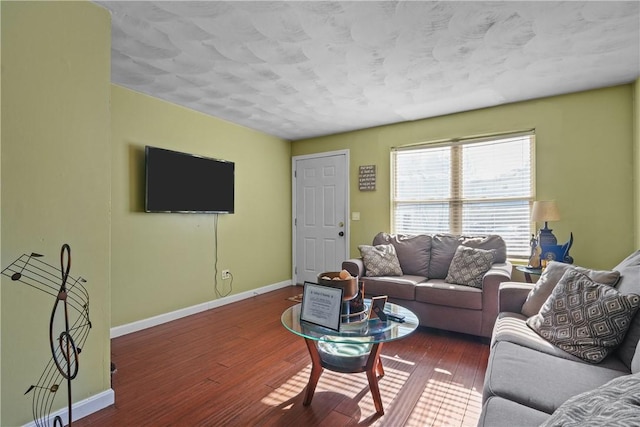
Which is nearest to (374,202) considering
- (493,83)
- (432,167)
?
(432,167)

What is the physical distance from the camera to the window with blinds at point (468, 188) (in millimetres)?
3584

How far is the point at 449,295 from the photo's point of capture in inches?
117

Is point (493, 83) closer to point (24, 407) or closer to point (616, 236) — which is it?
point (616, 236)

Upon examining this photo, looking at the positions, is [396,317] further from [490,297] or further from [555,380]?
[490,297]

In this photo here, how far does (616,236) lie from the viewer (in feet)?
10.2

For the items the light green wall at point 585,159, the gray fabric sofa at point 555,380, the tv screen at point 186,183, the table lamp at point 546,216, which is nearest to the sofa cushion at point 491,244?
the table lamp at point 546,216

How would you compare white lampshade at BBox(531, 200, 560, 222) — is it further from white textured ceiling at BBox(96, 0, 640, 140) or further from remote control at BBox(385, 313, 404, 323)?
remote control at BBox(385, 313, 404, 323)

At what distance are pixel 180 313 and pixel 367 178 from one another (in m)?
2.93

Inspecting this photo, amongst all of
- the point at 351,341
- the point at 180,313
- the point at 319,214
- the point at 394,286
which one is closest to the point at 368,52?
the point at 351,341

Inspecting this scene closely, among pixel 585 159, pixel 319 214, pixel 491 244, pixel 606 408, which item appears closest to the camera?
pixel 606 408

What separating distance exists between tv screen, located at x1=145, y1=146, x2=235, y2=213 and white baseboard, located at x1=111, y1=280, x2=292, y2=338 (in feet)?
3.68

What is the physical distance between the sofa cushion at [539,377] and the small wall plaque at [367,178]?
3122 millimetres

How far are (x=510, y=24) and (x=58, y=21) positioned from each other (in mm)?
2736

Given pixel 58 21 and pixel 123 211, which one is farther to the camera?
pixel 123 211
